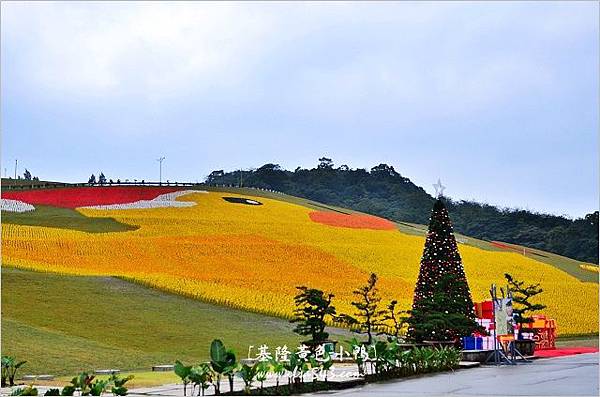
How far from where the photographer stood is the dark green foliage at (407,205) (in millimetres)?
34062

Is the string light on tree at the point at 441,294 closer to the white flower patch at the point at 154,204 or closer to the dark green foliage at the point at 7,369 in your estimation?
the dark green foliage at the point at 7,369

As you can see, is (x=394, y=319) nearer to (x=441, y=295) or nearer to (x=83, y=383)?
(x=441, y=295)

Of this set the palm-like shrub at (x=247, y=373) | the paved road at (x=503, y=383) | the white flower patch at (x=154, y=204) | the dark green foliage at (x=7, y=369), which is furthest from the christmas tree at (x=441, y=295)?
the white flower patch at (x=154, y=204)

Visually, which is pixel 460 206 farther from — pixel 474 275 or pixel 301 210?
pixel 474 275

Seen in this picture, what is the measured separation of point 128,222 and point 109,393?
772 inches

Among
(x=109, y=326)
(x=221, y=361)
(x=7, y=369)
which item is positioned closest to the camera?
(x=221, y=361)

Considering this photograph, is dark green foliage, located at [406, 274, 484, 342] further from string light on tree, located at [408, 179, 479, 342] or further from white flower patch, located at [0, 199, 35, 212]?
white flower patch, located at [0, 199, 35, 212]

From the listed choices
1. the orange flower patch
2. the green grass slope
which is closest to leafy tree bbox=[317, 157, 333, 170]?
the orange flower patch

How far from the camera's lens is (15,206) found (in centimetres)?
3155

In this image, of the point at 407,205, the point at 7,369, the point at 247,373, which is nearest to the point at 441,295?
the point at 247,373

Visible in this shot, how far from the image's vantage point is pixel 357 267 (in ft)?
85.8

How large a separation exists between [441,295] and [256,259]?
10.7m

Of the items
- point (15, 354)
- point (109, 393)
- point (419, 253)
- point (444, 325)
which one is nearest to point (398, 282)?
point (419, 253)

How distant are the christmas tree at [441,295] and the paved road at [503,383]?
1.30 meters
